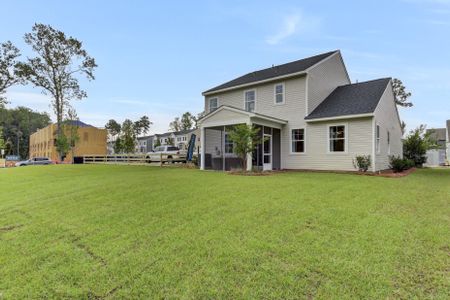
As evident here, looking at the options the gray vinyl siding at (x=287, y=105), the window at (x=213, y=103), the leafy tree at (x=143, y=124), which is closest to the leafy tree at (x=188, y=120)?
the leafy tree at (x=143, y=124)

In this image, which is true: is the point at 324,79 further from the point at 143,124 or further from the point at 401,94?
the point at 143,124

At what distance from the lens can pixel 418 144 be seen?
1944cm

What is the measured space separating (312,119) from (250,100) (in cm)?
478

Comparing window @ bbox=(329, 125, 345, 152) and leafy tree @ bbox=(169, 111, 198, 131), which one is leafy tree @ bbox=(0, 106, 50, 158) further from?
window @ bbox=(329, 125, 345, 152)

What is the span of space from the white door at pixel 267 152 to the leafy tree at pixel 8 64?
31459 mm

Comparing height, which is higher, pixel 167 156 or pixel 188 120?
pixel 188 120

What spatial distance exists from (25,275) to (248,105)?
1589 cm

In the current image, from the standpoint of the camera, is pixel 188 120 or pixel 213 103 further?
pixel 188 120

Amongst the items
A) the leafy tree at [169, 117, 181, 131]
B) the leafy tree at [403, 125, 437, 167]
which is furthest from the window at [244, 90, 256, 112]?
the leafy tree at [169, 117, 181, 131]

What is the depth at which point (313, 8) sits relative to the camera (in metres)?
13.1

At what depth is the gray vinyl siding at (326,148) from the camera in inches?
514

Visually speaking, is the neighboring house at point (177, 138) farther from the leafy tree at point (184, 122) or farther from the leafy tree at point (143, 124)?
the leafy tree at point (143, 124)

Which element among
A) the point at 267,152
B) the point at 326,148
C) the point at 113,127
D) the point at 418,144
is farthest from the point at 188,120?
the point at 326,148

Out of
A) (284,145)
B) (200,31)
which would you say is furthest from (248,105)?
(200,31)
